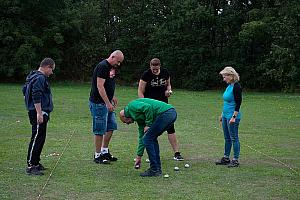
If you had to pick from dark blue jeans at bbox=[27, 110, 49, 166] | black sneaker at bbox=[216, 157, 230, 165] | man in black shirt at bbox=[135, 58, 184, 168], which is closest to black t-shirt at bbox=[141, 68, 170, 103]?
man in black shirt at bbox=[135, 58, 184, 168]

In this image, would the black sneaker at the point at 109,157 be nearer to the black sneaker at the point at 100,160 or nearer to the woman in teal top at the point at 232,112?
the black sneaker at the point at 100,160

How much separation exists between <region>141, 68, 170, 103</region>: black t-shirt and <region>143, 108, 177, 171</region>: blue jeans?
1277 mm

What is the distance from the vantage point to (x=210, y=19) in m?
35.9

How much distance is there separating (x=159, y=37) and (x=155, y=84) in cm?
2952

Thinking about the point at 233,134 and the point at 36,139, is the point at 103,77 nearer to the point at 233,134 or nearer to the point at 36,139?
the point at 36,139

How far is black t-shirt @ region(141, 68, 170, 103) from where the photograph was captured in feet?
26.4

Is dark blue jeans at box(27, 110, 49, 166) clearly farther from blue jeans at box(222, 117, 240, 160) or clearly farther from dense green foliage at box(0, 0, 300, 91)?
dense green foliage at box(0, 0, 300, 91)

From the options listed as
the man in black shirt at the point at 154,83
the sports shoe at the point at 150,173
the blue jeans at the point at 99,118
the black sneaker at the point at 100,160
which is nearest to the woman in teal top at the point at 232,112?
the man in black shirt at the point at 154,83

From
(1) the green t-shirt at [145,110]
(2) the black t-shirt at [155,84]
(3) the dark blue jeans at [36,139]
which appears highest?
(2) the black t-shirt at [155,84]

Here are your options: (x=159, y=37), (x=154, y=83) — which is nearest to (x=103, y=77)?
(x=154, y=83)

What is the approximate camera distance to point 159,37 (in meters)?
37.2

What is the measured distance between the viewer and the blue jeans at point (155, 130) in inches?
265

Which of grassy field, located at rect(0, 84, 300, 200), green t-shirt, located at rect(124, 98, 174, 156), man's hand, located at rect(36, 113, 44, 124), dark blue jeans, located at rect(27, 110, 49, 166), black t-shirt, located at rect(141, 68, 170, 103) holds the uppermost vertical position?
black t-shirt, located at rect(141, 68, 170, 103)

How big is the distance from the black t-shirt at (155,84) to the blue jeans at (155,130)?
1277 millimetres
